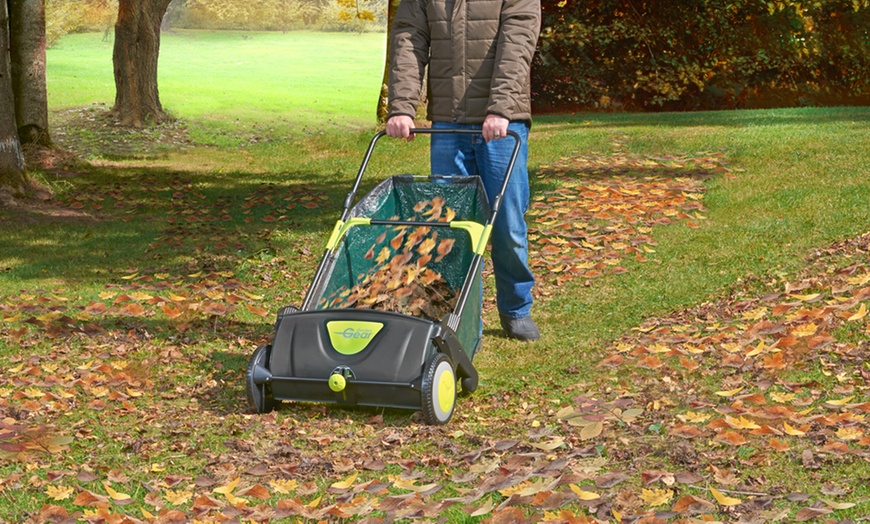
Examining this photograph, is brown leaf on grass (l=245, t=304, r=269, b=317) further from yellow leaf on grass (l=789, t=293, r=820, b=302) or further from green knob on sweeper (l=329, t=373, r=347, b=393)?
yellow leaf on grass (l=789, t=293, r=820, b=302)

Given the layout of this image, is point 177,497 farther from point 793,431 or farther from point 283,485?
point 793,431

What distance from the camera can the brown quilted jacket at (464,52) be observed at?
17.6ft

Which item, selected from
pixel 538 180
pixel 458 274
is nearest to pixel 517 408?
pixel 458 274

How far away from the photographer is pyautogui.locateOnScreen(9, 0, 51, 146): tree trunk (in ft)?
46.2

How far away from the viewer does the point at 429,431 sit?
480 centimetres

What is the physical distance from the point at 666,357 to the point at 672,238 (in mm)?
3288

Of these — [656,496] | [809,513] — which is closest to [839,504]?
[809,513]

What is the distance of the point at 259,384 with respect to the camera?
491cm

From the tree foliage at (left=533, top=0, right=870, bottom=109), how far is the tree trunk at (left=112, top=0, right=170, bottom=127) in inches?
287

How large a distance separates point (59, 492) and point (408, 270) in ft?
7.02

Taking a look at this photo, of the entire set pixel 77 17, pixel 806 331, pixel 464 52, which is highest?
pixel 77 17

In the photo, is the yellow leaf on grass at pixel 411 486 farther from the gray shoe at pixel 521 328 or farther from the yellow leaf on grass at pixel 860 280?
the yellow leaf on grass at pixel 860 280

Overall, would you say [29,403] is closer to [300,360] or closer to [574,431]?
[300,360]

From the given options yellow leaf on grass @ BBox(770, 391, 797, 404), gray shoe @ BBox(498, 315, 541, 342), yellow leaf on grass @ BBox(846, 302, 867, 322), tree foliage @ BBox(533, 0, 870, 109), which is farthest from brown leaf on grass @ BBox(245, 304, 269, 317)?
tree foliage @ BBox(533, 0, 870, 109)
